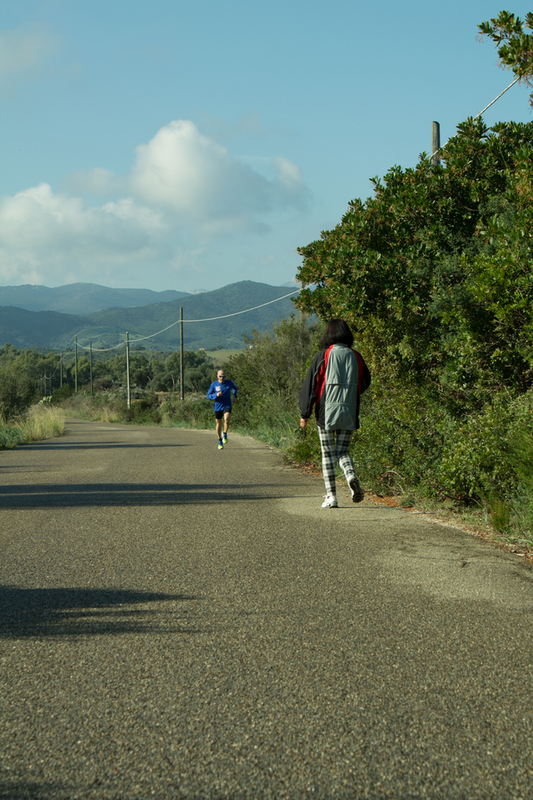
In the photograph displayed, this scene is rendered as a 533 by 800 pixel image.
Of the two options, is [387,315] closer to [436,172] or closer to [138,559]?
[436,172]

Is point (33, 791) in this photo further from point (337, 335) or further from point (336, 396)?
point (337, 335)

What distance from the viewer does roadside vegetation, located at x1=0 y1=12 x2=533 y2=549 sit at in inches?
→ 256

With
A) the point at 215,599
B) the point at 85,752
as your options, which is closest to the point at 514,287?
the point at 215,599

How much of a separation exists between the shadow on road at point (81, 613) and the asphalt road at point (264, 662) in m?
0.02

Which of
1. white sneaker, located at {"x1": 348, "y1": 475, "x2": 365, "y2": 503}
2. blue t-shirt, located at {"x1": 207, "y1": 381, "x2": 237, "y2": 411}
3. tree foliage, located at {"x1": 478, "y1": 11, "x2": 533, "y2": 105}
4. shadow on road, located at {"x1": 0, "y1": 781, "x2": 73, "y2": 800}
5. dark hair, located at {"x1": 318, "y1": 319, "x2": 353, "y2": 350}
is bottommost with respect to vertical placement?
shadow on road, located at {"x1": 0, "y1": 781, "x2": 73, "y2": 800}

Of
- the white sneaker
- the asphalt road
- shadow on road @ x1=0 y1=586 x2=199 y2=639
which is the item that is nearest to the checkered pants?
the white sneaker

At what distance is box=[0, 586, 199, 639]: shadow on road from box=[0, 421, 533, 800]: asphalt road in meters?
0.02

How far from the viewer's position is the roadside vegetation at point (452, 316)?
6.51 meters

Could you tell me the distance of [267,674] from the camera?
135 inches

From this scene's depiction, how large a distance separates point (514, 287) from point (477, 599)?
299cm

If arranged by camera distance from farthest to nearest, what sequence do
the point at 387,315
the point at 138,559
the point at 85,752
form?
the point at 387,315 → the point at 138,559 → the point at 85,752

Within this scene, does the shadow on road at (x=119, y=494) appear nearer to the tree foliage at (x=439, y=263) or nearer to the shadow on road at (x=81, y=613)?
the tree foliage at (x=439, y=263)

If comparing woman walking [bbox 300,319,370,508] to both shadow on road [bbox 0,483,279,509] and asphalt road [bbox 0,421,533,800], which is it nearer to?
asphalt road [bbox 0,421,533,800]

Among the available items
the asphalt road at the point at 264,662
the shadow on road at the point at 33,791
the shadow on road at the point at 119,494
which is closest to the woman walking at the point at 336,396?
the asphalt road at the point at 264,662
